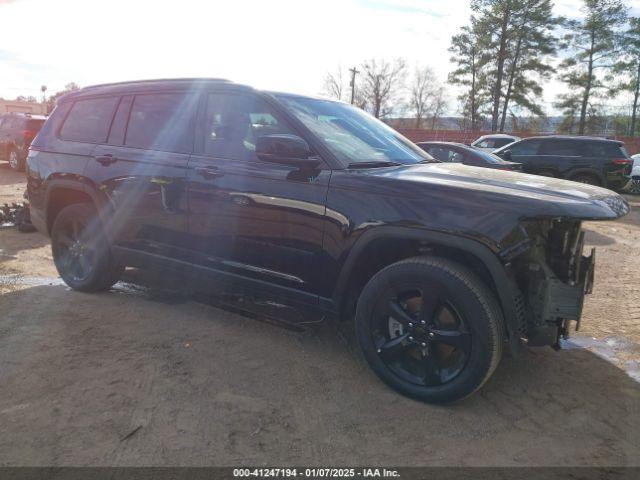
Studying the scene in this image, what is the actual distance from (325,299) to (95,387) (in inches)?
59.3

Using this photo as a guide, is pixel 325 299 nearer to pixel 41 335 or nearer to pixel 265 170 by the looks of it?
pixel 265 170

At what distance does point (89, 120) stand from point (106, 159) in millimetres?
606

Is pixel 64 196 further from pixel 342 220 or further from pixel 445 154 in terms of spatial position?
pixel 445 154

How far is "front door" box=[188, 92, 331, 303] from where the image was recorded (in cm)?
326

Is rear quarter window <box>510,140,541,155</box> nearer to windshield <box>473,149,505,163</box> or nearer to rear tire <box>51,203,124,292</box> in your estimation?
windshield <box>473,149,505,163</box>

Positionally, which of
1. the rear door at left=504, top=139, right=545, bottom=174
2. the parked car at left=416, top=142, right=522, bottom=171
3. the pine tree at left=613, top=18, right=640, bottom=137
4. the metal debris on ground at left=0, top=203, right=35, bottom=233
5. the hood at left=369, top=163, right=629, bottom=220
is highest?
the pine tree at left=613, top=18, right=640, bottom=137

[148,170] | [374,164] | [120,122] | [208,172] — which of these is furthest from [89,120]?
[374,164]

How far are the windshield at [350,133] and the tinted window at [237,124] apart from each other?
6.6 inches

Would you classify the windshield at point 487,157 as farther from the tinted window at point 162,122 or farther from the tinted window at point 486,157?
the tinted window at point 162,122

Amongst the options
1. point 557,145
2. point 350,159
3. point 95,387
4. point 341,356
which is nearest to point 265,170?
point 350,159

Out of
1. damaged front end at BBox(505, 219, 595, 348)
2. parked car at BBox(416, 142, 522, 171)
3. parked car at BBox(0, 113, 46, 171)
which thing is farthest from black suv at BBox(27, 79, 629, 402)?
parked car at BBox(0, 113, 46, 171)

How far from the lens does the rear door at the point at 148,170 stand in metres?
3.89

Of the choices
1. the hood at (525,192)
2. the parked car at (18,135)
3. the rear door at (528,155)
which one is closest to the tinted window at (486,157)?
the rear door at (528,155)

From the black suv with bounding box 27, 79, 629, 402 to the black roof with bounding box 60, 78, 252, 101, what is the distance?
2 centimetres
